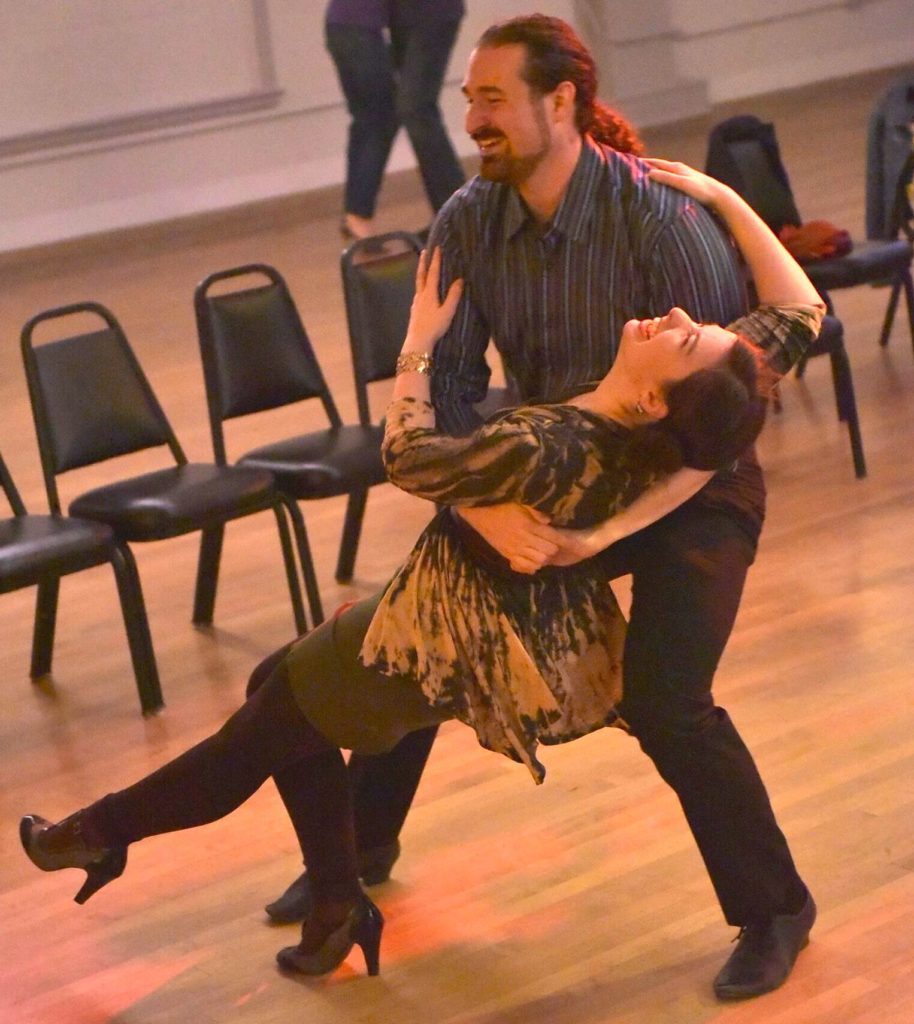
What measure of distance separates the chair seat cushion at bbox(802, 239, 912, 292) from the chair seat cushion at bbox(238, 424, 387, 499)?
1.58 meters

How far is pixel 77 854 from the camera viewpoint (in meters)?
A: 2.70

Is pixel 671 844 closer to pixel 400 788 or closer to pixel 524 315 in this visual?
pixel 400 788

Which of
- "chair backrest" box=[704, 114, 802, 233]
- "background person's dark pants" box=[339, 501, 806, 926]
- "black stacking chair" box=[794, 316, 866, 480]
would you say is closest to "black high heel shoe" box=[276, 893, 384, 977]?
"background person's dark pants" box=[339, 501, 806, 926]

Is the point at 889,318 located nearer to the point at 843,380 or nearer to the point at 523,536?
the point at 843,380

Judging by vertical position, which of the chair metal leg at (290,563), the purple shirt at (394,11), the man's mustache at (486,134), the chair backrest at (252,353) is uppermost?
the man's mustache at (486,134)

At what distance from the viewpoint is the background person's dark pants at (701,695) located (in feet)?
8.00

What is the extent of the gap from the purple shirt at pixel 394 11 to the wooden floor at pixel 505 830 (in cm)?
317

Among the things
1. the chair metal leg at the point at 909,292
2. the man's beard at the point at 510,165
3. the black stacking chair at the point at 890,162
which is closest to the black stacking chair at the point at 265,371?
the man's beard at the point at 510,165

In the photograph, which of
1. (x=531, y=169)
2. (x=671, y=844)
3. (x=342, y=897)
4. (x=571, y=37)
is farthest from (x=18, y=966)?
(x=571, y=37)

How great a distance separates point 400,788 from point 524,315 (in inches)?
32.5

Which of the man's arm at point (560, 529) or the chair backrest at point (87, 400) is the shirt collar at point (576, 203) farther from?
the chair backrest at point (87, 400)

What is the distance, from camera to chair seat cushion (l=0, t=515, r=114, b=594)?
3.77 meters

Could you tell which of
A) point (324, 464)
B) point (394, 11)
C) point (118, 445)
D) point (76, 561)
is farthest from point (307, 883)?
point (394, 11)

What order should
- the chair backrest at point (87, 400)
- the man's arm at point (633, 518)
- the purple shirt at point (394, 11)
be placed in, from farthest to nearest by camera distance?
the purple shirt at point (394, 11), the chair backrest at point (87, 400), the man's arm at point (633, 518)
